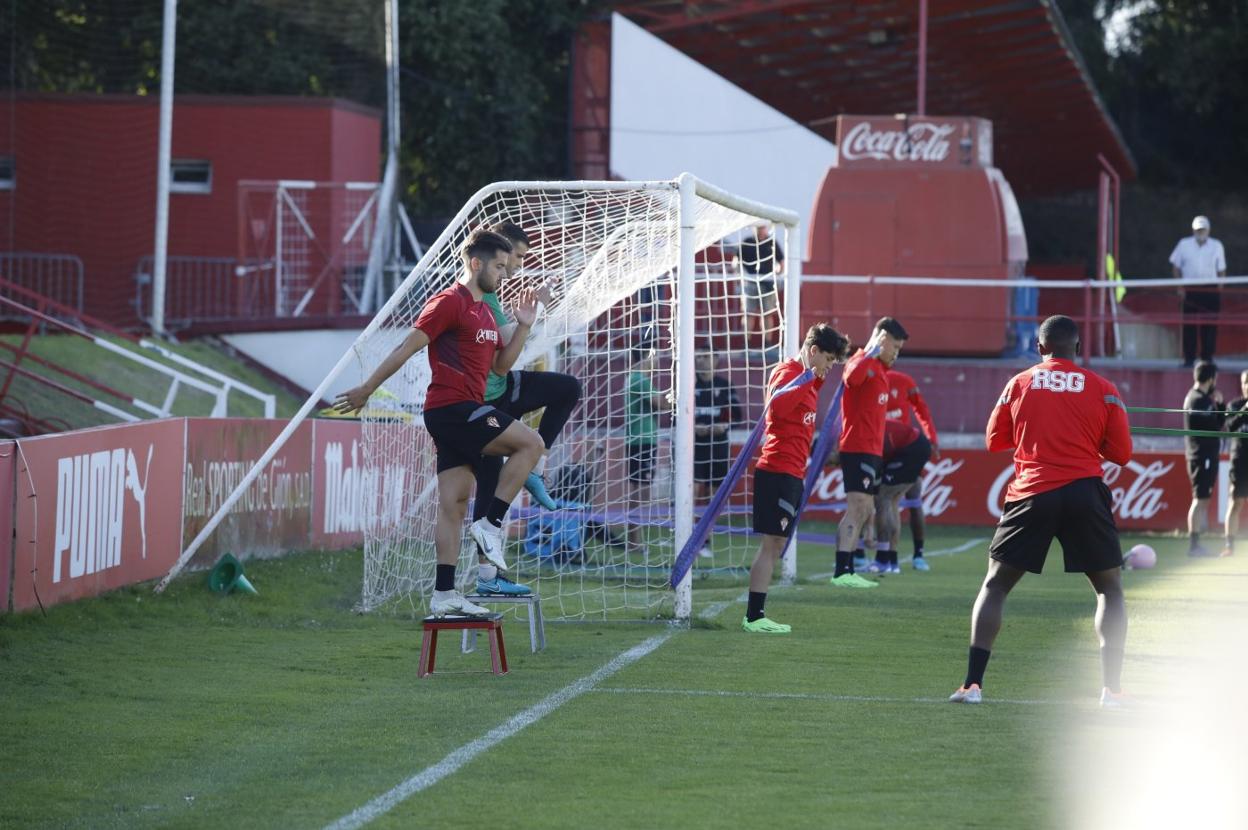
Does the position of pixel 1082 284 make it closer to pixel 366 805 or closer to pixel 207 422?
pixel 207 422

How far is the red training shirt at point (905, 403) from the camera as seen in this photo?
15.2m

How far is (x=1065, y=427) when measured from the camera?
8.18 metres

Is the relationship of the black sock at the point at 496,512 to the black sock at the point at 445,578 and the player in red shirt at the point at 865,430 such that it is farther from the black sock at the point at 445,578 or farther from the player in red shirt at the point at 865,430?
the player in red shirt at the point at 865,430

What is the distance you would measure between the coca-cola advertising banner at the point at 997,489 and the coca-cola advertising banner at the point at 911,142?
508 cm

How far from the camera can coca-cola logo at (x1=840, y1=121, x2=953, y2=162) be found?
24.1 m

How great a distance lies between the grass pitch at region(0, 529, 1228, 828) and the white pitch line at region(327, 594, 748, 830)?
0.04 meters

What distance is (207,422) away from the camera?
1346 cm

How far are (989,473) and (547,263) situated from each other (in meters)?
9.13

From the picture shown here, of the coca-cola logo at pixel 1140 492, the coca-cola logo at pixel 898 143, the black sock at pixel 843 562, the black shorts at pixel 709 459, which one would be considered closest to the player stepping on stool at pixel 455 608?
the black sock at pixel 843 562

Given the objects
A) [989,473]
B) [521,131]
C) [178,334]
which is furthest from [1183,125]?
[178,334]

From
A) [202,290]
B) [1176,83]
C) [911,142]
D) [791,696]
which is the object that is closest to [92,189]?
[202,290]

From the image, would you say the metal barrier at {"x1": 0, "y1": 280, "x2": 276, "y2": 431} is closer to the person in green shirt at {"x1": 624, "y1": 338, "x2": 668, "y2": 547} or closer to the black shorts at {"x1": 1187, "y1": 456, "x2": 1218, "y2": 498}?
the person in green shirt at {"x1": 624, "y1": 338, "x2": 668, "y2": 547}

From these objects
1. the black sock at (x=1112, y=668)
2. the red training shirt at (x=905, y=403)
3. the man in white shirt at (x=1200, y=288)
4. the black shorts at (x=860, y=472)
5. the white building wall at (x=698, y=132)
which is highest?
the white building wall at (x=698, y=132)

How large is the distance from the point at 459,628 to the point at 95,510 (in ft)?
11.7
